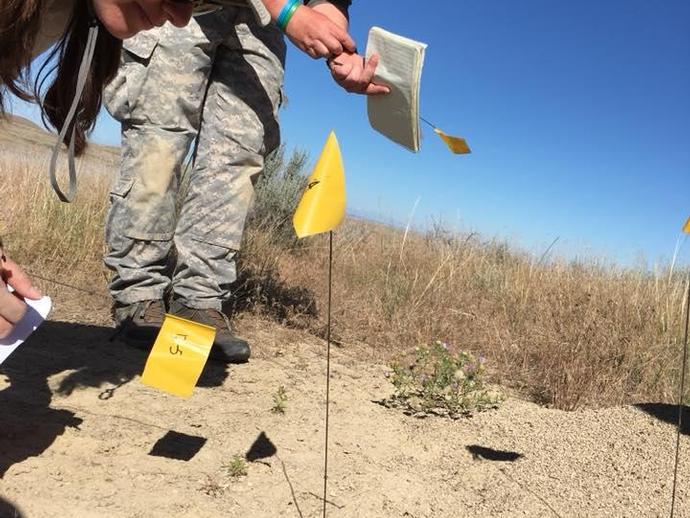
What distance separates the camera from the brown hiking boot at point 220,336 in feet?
6.89

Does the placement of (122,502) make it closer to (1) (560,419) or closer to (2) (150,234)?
(2) (150,234)

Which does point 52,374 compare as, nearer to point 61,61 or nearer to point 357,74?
point 61,61

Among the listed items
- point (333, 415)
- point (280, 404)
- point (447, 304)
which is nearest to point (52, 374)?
point (280, 404)

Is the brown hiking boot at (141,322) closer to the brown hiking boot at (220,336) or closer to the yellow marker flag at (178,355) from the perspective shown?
the brown hiking boot at (220,336)

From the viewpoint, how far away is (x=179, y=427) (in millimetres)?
1585

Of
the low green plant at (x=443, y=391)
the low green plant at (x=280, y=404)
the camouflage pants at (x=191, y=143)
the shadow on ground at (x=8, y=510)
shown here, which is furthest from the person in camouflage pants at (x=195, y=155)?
the shadow on ground at (x=8, y=510)

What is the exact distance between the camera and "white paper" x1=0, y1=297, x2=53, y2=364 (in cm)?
110

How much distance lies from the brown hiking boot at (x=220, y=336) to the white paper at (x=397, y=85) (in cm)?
98

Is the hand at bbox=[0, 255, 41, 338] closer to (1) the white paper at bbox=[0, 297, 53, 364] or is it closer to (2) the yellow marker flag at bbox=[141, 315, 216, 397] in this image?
(1) the white paper at bbox=[0, 297, 53, 364]

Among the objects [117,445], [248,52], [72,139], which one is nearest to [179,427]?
[117,445]

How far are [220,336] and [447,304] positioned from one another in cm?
171

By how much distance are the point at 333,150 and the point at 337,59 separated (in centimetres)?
40

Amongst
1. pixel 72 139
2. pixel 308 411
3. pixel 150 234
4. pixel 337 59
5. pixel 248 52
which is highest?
pixel 248 52

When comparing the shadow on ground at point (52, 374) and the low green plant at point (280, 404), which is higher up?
the low green plant at point (280, 404)
